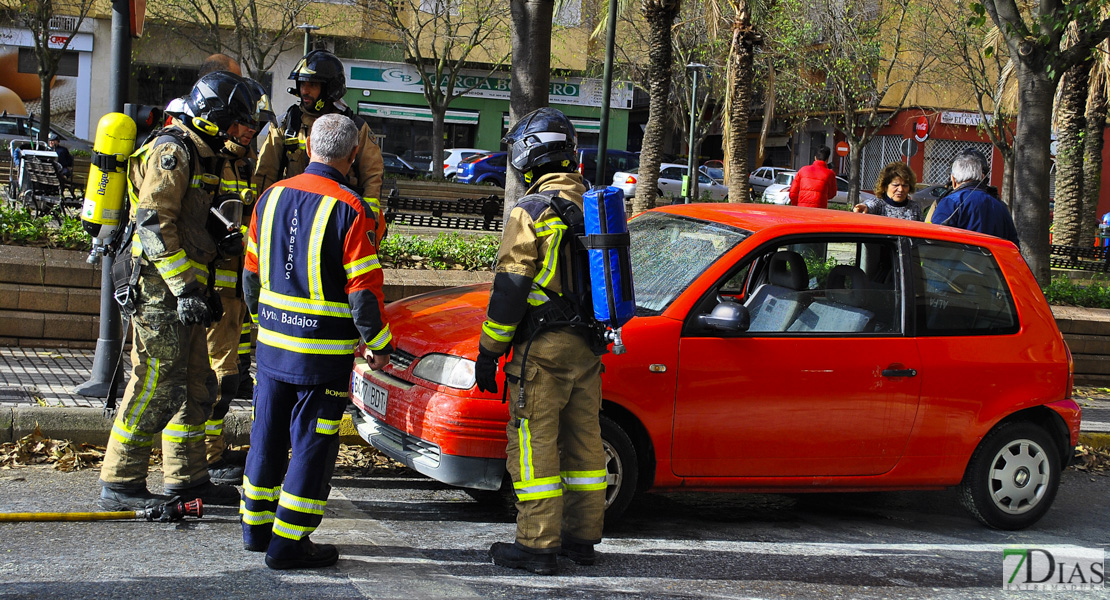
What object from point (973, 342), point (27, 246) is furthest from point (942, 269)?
point (27, 246)

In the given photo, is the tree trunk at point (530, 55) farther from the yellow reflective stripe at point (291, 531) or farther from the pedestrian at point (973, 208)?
the yellow reflective stripe at point (291, 531)

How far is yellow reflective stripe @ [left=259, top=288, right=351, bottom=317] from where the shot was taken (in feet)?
13.4

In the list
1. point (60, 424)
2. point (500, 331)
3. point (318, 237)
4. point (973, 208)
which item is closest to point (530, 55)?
point (973, 208)

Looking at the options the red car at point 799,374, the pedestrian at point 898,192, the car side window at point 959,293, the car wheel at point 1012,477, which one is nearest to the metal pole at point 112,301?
the red car at point 799,374

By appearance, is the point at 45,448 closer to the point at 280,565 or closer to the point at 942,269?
the point at 280,565

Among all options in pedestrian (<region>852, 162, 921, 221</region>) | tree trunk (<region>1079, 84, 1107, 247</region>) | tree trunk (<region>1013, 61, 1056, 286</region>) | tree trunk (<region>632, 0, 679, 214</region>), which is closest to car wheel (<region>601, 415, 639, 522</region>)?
pedestrian (<region>852, 162, 921, 221</region>)

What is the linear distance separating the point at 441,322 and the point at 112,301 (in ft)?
7.89

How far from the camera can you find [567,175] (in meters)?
4.49

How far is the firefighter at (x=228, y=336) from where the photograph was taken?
510cm

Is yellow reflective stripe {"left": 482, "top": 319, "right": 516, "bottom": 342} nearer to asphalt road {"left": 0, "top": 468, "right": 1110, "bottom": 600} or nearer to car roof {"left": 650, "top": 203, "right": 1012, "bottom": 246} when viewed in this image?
asphalt road {"left": 0, "top": 468, "right": 1110, "bottom": 600}

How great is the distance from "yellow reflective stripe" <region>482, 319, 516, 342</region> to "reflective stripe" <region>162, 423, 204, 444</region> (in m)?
1.56

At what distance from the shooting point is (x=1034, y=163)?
10.6 metres

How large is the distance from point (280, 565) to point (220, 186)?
A: 1.86 meters

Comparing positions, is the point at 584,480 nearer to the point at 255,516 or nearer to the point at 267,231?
the point at 255,516
